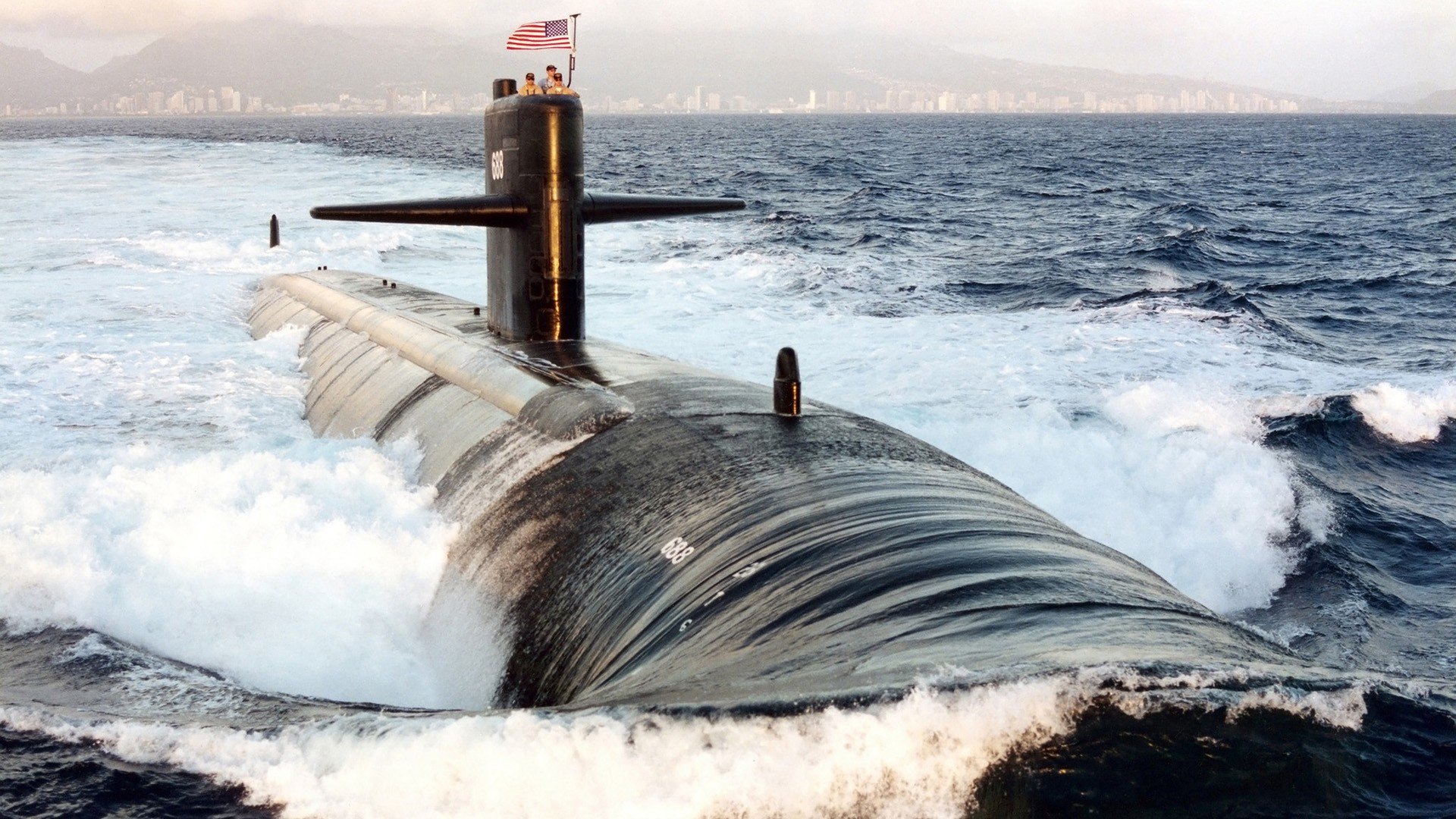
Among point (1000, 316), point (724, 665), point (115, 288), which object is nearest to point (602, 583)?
point (724, 665)

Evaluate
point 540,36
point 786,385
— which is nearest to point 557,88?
point 540,36

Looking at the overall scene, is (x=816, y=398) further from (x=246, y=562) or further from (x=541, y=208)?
(x=246, y=562)

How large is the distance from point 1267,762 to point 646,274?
1859 cm

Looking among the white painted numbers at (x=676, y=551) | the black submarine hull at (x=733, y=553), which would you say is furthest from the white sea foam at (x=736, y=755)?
the white painted numbers at (x=676, y=551)

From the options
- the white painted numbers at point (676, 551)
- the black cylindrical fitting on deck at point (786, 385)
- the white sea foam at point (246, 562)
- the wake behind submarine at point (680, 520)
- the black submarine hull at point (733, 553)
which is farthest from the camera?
the black cylindrical fitting on deck at point (786, 385)

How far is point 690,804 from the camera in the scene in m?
2.65

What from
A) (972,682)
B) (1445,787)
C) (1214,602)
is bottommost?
(1214,602)

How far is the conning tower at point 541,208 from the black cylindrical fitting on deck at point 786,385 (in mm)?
2100

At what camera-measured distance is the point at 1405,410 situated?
11.7 metres

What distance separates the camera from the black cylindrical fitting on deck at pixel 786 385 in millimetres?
6527

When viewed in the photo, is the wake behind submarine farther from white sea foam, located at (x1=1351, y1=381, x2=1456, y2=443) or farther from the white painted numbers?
white sea foam, located at (x1=1351, y1=381, x2=1456, y2=443)

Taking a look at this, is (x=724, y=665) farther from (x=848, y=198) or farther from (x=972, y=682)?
(x=848, y=198)

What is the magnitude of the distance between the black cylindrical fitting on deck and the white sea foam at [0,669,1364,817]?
3.67 meters

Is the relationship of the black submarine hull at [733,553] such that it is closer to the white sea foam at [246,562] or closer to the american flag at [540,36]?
the white sea foam at [246,562]
